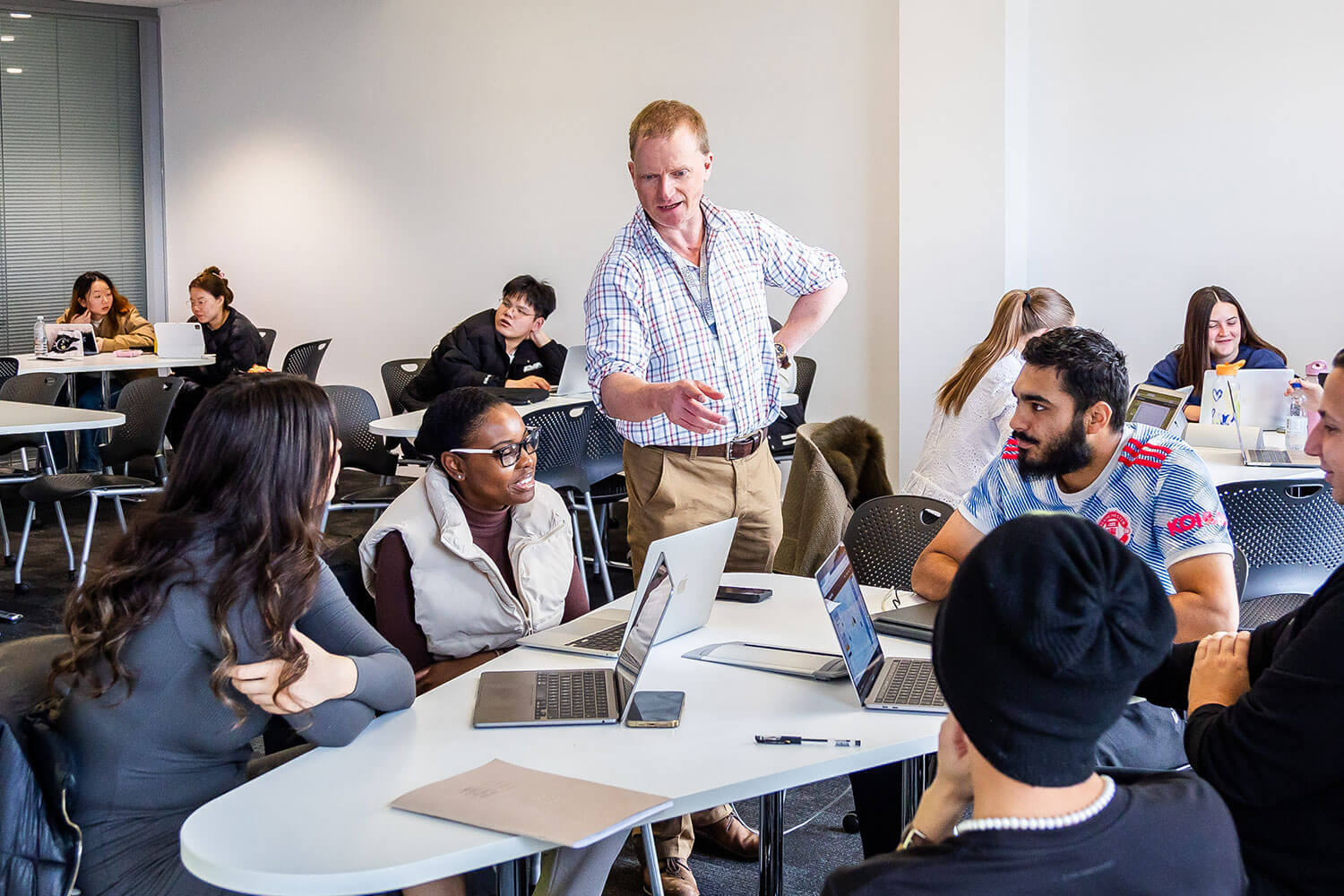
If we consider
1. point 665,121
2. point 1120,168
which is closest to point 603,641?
point 665,121

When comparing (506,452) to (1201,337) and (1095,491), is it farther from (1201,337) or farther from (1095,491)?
(1201,337)

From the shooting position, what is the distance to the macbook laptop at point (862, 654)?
198 cm

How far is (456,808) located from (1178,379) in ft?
15.3

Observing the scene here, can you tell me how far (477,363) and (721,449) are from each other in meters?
3.41

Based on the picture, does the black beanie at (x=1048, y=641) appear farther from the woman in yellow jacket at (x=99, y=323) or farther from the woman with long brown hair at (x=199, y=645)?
the woman in yellow jacket at (x=99, y=323)

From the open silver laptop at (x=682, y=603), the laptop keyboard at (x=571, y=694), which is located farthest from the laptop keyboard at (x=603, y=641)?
the laptop keyboard at (x=571, y=694)

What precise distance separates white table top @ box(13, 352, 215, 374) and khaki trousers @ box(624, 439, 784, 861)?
207 inches

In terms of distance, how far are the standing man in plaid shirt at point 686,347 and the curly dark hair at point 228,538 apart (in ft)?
3.64

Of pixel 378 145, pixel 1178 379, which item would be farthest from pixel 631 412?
→ pixel 378 145

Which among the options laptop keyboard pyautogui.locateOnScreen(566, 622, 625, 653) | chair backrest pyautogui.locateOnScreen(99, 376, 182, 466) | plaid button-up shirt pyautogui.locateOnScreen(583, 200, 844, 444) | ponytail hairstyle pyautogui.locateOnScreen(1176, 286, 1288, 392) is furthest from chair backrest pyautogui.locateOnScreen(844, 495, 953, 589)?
chair backrest pyautogui.locateOnScreen(99, 376, 182, 466)

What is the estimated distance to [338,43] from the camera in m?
8.79

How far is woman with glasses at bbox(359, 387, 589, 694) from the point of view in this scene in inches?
98.5

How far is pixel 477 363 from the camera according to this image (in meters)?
6.21

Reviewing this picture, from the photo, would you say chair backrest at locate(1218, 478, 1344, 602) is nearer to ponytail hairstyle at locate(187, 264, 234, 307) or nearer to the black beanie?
the black beanie
